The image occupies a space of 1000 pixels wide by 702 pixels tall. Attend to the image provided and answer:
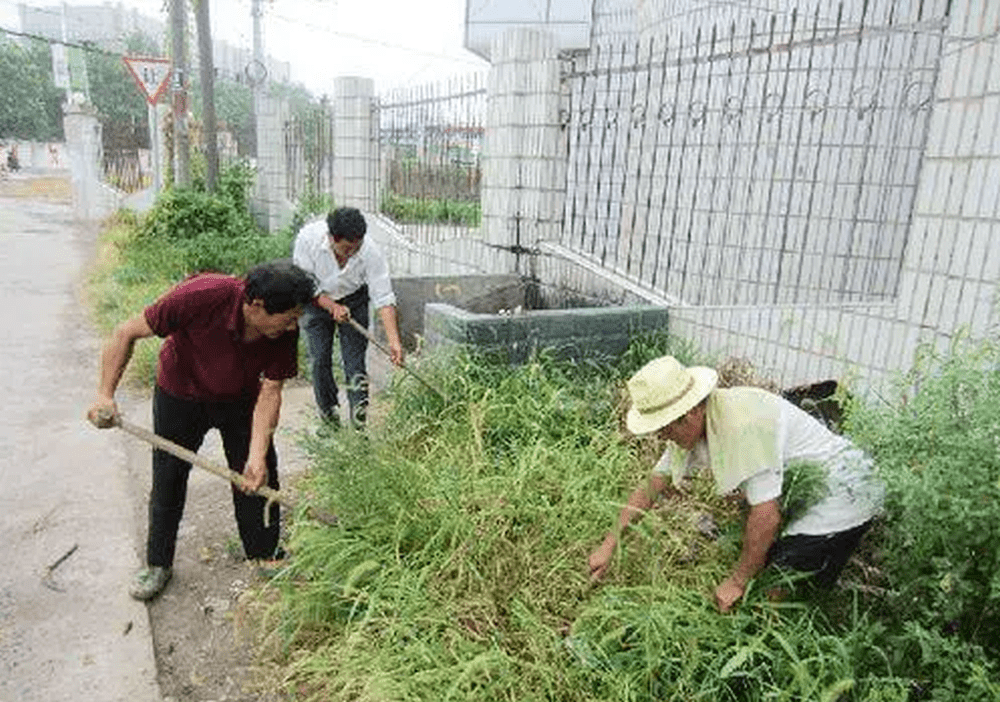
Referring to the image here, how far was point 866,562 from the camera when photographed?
3143 mm

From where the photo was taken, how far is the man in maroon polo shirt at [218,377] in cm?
307

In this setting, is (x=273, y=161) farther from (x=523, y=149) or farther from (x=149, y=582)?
(x=149, y=582)

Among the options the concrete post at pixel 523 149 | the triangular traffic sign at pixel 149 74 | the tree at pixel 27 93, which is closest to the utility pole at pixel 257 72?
the triangular traffic sign at pixel 149 74

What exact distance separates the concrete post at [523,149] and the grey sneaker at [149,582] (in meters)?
3.63

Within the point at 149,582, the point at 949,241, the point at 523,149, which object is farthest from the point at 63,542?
the point at 949,241

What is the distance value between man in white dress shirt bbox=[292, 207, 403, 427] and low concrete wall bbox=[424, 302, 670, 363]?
0.32 metres

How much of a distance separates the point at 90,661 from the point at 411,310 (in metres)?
3.48

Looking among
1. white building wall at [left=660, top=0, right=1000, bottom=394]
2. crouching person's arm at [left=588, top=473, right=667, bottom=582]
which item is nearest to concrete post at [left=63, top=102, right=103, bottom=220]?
white building wall at [left=660, top=0, right=1000, bottom=394]

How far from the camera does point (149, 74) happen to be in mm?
→ 10656

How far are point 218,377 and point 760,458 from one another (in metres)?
2.29

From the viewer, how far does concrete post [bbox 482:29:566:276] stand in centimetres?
585

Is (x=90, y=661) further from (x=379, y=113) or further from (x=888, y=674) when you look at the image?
(x=379, y=113)

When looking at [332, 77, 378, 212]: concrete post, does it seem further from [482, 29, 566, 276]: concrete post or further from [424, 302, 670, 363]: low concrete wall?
[424, 302, 670, 363]: low concrete wall

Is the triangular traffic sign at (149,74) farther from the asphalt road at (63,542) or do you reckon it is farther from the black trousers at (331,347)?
the black trousers at (331,347)
